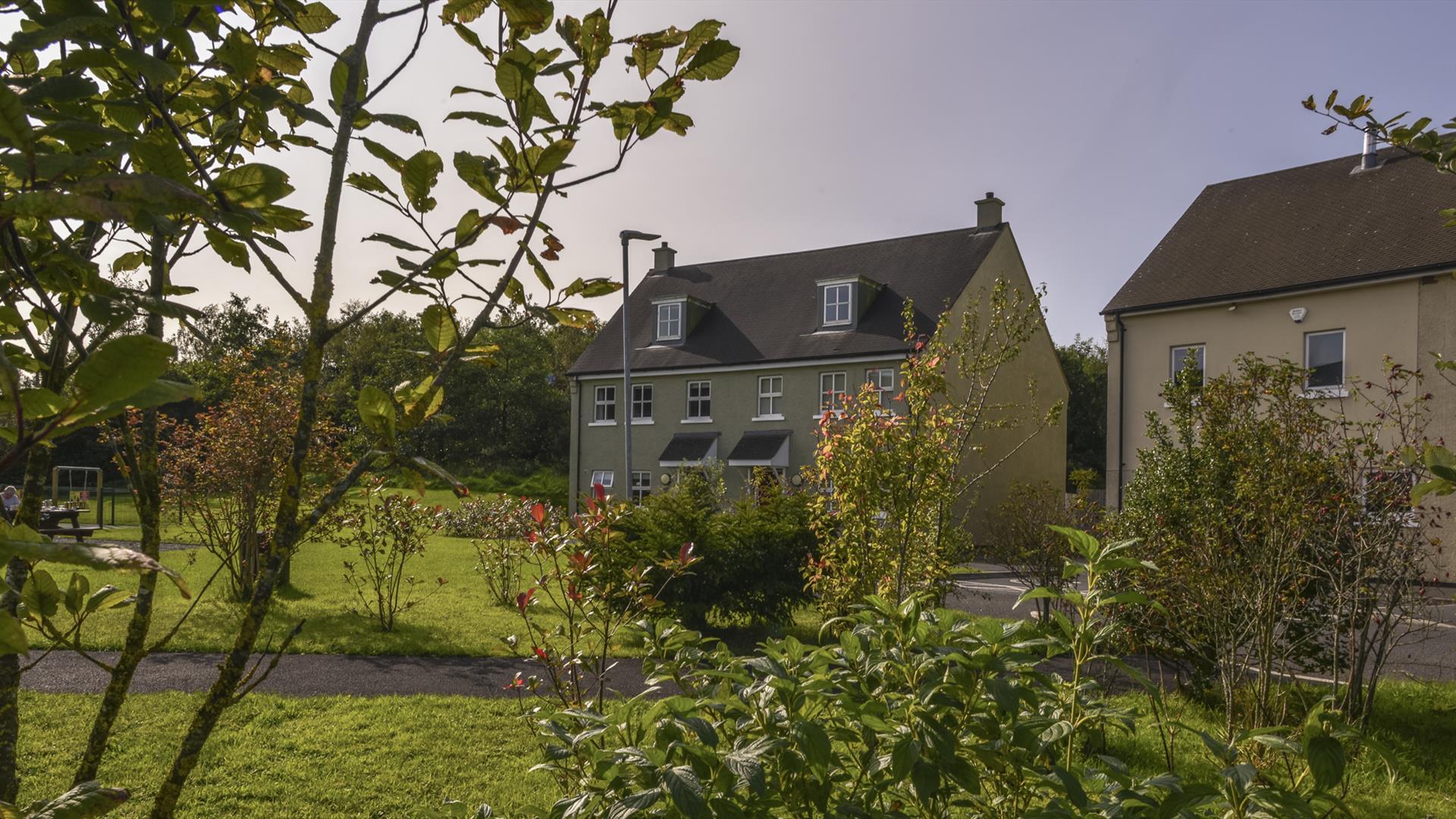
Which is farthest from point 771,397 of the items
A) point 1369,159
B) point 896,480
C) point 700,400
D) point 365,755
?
→ point 365,755

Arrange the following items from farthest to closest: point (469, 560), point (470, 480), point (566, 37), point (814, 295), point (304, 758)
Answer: point (470, 480)
point (814, 295)
point (469, 560)
point (304, 758)
point (566, 37)

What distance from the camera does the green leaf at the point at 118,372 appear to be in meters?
0.85

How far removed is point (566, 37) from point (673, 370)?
29.1m

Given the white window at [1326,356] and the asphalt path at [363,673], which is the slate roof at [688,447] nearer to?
the white window at [1326,356]

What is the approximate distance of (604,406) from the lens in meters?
32.4

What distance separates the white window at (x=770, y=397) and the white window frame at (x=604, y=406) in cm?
548

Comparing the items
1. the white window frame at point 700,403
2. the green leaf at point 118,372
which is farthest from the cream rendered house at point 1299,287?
the green leaf at point 118,372

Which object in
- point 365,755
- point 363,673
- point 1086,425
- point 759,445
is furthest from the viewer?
point 1086,425

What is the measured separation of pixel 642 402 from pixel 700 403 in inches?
96.1

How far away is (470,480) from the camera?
134ft

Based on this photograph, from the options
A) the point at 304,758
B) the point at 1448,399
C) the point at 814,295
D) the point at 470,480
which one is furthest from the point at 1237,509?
the point at 470,480

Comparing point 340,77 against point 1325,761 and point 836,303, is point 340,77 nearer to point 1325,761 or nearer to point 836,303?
point 1325,761

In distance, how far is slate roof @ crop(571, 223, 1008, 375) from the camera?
2761cm

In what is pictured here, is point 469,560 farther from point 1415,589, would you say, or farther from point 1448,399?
point 1448,399
